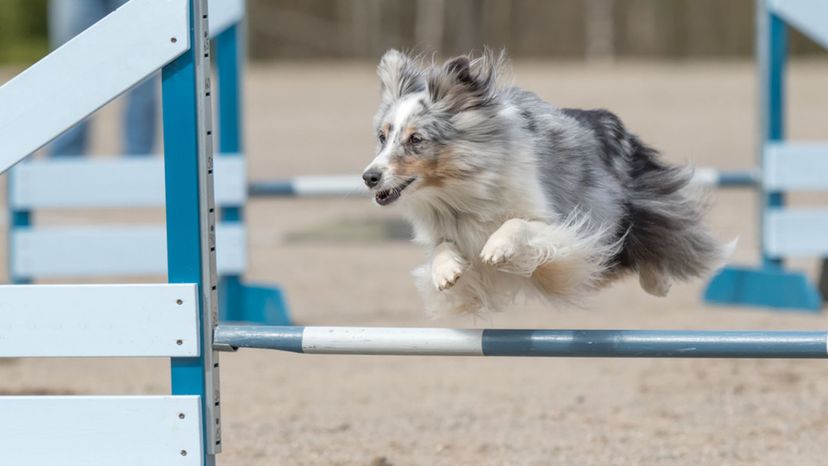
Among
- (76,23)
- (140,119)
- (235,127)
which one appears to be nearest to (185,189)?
(235,127)

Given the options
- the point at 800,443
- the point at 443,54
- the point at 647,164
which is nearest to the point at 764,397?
the point at 800,443

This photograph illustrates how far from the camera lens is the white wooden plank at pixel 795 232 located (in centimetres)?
643

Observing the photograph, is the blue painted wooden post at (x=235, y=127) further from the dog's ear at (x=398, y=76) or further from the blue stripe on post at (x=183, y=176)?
the blue stripe on post at (x=183, y=176)

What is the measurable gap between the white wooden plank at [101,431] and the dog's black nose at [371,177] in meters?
0.68

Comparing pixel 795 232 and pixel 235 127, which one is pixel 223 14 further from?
pixel 795 232

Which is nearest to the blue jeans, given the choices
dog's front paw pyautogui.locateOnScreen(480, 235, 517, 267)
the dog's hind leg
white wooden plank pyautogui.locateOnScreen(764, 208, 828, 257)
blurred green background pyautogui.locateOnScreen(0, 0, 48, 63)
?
white wooden plank pyautogui.locateOnScreen(764, 208, 828, 257)

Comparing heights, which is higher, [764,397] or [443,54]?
[443,54]

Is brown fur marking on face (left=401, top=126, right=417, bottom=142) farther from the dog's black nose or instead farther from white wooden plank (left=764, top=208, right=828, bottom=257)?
white wooden plank (left=764, top=208, right=828, bottom=257)

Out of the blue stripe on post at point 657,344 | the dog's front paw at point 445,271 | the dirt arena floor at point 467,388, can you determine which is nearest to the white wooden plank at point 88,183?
the dirt arena floor at point 467,388

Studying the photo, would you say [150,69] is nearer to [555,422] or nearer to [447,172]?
[447,172]

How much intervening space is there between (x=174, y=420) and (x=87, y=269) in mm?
3412

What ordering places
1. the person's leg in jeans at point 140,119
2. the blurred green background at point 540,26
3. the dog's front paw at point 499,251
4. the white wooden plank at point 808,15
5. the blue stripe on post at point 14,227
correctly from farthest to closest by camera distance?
the blurred green background at point 540,26 < the person's leg in jeans at point 140,119 < the blue stripe on post at point 14,227 < the white wooden plank at point 808,15 < the dog's front paw at point 499,251

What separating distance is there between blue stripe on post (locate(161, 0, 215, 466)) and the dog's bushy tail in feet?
4.38

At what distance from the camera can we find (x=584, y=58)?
2073 cm
